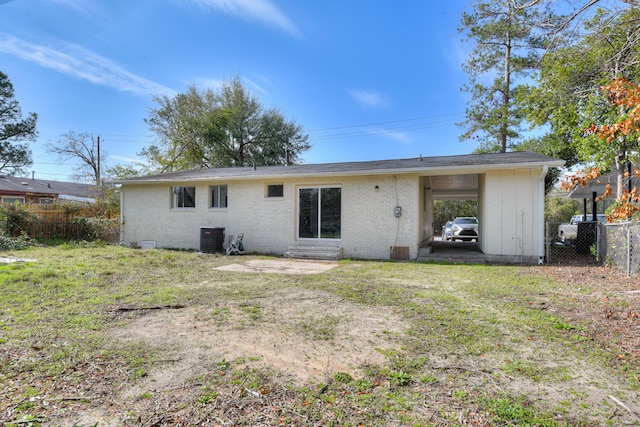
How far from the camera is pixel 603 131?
4191 millimetres

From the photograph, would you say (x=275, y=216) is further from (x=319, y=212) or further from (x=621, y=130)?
(x=621, y=130)

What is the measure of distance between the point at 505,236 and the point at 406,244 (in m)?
2.75

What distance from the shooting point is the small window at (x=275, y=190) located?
39.8ft

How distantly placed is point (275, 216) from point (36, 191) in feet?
83.4

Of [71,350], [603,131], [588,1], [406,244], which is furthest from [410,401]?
[406,244]

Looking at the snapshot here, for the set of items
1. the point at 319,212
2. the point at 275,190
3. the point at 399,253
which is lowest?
the point at 399,253

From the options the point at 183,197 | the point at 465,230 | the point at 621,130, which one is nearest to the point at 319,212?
the point at 183,197

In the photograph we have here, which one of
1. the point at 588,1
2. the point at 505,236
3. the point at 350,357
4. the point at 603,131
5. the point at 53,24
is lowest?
the point at 350,357

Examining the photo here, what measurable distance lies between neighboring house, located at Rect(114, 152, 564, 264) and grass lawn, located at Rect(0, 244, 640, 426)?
160 inches

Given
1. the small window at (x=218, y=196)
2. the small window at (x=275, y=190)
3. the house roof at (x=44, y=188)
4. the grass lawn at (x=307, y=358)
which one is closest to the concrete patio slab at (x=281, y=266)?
the grass lawn at (x=307, y=358)

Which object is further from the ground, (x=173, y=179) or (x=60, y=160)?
(x=60, y=160)

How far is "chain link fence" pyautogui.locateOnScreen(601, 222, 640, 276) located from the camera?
23.1 ft

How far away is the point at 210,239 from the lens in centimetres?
1210

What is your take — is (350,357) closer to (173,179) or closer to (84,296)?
(84,296)
